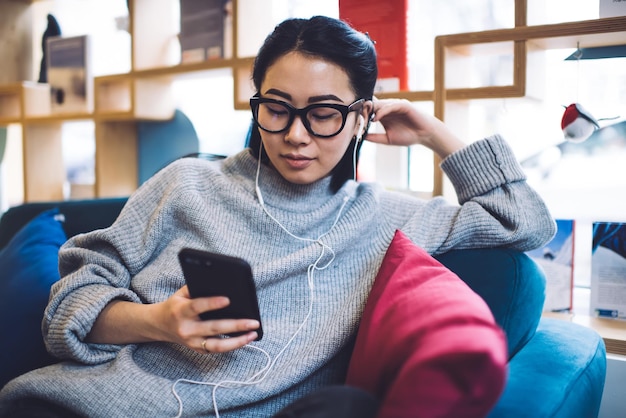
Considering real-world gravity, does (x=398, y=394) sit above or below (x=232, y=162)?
below

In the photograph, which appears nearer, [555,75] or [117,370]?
[117,370]

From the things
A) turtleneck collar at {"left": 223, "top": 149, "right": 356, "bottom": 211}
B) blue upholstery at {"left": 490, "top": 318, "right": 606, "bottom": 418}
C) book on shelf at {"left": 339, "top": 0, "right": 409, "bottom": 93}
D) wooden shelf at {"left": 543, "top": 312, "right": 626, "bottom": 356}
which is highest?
book on shelf at {"left": 339, "top": 0, "right": 409, "bottom": 93}

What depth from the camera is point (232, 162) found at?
1349mm

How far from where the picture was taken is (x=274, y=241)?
4.03 ft

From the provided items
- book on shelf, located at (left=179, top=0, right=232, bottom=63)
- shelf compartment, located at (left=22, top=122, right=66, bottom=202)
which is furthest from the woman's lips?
shelf compartment, located at (left=22, top=122, right=66, bottom=202)

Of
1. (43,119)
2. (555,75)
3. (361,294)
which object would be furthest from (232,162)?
(43,119)

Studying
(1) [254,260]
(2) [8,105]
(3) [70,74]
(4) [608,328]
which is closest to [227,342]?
(1) [254,260]

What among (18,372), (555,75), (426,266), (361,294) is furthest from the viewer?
(555,75)

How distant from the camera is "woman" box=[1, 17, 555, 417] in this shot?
1056 mm

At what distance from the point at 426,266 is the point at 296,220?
Answer: 0.39 m

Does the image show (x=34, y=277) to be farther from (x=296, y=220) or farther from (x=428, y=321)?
(x=428, y=321)

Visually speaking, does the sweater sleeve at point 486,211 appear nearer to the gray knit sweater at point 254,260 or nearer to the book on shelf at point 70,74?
the gray knit sweater at point 254,260

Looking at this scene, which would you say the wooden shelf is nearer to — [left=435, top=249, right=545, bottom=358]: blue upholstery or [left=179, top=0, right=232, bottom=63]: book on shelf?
[left=435, top=249, right=545, bottom=358]: blue upholstery

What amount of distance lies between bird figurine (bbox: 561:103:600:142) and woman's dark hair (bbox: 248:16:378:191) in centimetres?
54
